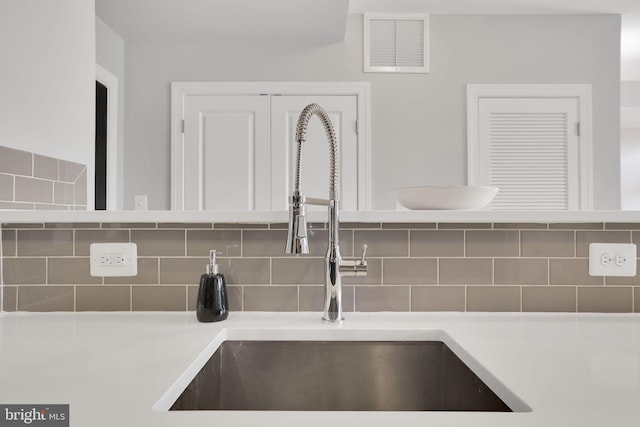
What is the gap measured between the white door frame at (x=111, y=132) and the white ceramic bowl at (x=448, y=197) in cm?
109

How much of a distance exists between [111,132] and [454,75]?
1.74 metres

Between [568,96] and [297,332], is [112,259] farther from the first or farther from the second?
[568,96]

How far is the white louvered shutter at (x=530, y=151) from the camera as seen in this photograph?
212 cm

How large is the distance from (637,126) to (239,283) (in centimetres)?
259

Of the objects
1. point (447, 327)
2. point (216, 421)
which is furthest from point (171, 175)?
point (216, 421)

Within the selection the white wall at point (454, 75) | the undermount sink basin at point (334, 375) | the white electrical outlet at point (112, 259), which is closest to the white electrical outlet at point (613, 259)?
the undermount sink basin at point (334, 375)

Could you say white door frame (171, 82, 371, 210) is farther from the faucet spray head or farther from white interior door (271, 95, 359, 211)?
the faucet spray head

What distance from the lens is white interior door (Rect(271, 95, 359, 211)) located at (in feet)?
6.23

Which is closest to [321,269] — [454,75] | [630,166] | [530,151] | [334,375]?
[334,375]

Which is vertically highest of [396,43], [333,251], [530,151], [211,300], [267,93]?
[396,43]

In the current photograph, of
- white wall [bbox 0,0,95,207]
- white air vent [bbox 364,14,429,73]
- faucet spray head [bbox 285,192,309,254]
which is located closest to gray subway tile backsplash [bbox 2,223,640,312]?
faucet spray head [bbox 285,192,309,254]

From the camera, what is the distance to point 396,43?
6.77 feet

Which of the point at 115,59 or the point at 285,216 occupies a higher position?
the point at 115,59

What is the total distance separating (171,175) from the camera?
1.72 metres
